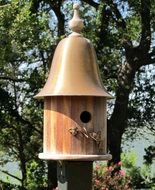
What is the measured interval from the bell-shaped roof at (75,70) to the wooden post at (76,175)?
75 centimetres

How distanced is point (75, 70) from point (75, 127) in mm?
596

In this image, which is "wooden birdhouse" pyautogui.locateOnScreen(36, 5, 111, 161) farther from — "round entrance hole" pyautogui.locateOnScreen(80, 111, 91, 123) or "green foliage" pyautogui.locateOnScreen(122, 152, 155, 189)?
"green foliage" pyautogui.locateOnScreen(122, 152, 155, 189)

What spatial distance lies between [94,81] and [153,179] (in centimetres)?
1515

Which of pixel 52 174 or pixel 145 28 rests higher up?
pixel 145 28

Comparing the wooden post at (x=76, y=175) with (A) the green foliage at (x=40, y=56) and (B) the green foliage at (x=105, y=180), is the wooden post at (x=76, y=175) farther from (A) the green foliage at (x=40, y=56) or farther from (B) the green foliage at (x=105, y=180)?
(A) the green foliage at (x=40, y=56)

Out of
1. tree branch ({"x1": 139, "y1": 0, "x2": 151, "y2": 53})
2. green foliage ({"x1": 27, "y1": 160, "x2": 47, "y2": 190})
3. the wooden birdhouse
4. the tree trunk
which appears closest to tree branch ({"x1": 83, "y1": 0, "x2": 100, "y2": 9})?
tree branch ({"x1": 139, "y1": 0, "x2": 151, "y2": 53})

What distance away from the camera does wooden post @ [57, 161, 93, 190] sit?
6441mm

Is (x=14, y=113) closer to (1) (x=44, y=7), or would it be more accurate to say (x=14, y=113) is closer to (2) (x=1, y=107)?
(2) (x=1, y=107)

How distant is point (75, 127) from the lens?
21.0ft

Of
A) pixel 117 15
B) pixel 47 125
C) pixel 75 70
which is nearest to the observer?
pixel 75 70

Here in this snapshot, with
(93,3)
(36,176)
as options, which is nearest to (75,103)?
(93,3)

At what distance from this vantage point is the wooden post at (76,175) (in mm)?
6441

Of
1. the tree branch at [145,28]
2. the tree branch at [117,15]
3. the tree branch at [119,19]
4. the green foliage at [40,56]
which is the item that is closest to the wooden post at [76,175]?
the green foliage at [40,56]

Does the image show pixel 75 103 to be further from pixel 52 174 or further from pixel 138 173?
pixel 138 173
